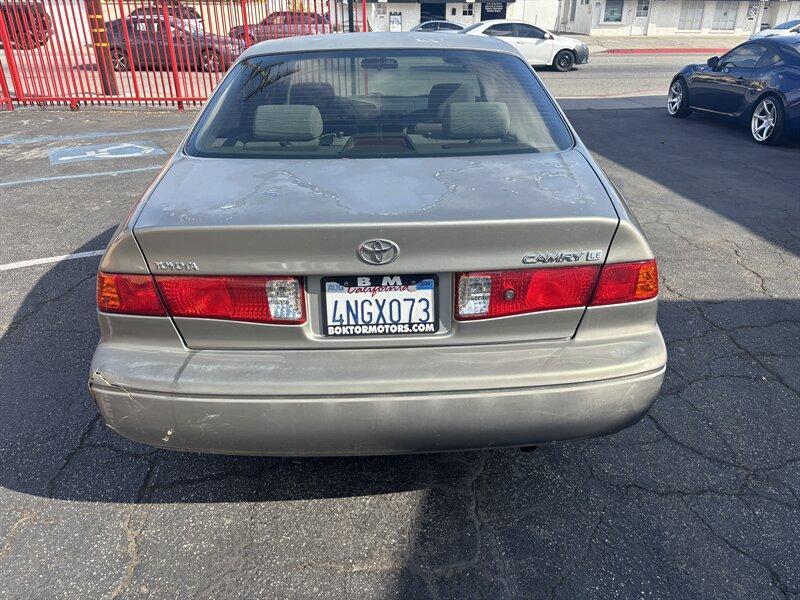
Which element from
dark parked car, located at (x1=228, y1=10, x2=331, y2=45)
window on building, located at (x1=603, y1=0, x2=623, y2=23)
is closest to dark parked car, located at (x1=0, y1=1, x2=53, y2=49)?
dark parked car, located at (x1=228, y1=10, x2=331, y2=45)

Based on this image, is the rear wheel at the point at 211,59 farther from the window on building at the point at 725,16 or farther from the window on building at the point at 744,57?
the window on building at the point at 725,16

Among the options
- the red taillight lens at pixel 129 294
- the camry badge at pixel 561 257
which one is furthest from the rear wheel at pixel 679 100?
the red taillight lens at pixel 129 294

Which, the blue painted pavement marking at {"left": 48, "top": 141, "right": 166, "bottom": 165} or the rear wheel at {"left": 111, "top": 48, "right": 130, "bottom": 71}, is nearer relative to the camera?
the blue painted pavement marking at {"left": 48, "top": 141, "right": 166, "bottom": 165}

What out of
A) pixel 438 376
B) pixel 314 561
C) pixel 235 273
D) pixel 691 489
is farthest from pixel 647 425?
pixel 235 273

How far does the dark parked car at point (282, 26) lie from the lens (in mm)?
12859

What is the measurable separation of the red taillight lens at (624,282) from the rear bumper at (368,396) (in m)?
0.17

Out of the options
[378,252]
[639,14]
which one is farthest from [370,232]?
[639,14]

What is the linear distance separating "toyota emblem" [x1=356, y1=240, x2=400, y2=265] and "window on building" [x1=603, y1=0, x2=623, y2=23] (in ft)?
152

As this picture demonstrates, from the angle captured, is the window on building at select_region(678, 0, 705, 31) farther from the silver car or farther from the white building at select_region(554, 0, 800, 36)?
the silver car

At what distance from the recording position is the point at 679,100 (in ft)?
35.9

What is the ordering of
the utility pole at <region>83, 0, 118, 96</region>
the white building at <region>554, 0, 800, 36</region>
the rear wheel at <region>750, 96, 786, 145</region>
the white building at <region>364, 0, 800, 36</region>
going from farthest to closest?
1. the white building at <region>554, 0, 800, 36</region>
2. the white building at <region>364, 0, 800, 36</region>
3. the utility pole at <region>83, 0, 118, 96</region>
4. the rear wheel at <region>750, 96, 786, 145</region>

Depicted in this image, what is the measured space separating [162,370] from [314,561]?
86 cm

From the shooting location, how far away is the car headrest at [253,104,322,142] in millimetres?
2648

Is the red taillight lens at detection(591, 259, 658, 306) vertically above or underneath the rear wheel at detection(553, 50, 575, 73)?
above
